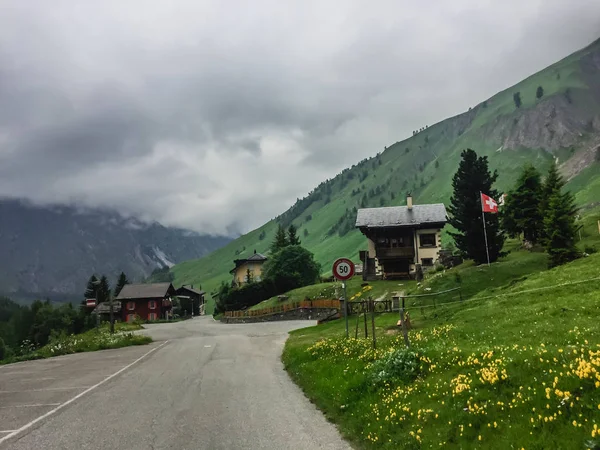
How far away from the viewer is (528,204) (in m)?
49.9

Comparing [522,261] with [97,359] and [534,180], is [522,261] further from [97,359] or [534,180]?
[97,359]

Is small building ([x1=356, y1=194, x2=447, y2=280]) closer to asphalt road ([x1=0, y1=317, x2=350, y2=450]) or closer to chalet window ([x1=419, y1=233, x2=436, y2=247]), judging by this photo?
chalet window ([x1=419, y1=233, x2=436, y2=247])

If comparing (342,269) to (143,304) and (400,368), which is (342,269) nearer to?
(400,368)

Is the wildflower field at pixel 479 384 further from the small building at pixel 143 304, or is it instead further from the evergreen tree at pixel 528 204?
the small building at pixel 143 304

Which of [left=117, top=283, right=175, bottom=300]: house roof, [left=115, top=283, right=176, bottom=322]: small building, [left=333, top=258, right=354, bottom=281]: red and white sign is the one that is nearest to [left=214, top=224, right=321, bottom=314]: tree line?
[left=115, top=283, right=176, bottom=322]: small building

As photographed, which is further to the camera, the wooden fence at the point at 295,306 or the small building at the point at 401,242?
the small building at the point at 401,242

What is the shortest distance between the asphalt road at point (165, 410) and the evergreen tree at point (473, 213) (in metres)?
30.5

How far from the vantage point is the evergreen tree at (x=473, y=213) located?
45906mm

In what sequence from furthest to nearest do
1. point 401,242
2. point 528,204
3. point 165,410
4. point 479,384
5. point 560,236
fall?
point 401,242 < point 528,204 < point 560,236 < point 165,410 < point 479,384

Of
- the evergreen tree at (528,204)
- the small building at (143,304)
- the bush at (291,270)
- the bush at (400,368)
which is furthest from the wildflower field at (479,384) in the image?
the small building at (143,304)

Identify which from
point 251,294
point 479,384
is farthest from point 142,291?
point 479,384

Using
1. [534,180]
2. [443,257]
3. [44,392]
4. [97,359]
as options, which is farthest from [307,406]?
[443,257]

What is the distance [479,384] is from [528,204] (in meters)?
46.3

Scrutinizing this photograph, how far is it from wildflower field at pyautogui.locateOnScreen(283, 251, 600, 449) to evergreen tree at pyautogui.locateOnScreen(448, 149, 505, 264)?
27.5 metres
